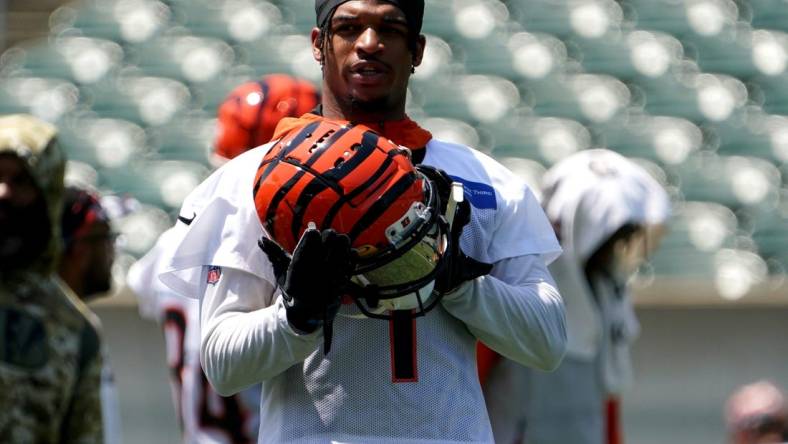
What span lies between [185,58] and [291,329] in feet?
30.8

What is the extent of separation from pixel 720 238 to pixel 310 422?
7.77 meters

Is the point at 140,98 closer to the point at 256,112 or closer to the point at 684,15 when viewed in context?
the point at 684,15

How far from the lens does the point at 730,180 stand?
1110 cm

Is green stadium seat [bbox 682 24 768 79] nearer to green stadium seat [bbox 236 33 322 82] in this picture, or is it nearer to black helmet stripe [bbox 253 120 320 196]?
green stadium seat [bbox 236 33 322 82]

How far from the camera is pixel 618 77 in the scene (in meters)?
11.9

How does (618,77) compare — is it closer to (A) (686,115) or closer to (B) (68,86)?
(A) (686,115)

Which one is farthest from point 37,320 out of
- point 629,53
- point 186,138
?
point 629,53

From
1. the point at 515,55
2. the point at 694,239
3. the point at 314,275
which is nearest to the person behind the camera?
the point at 314,275

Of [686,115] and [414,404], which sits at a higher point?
[414,404]

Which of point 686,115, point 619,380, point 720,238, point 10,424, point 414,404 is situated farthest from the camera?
point 686,115

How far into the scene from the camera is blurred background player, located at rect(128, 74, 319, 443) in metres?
5.72

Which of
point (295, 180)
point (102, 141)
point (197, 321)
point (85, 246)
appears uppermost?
point (295, 180)

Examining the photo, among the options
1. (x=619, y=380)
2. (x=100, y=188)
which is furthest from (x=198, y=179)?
(x=619, y=380)

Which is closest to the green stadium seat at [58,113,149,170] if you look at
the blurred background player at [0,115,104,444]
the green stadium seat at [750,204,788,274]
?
the green stadium seat at [750,204,788,274]
